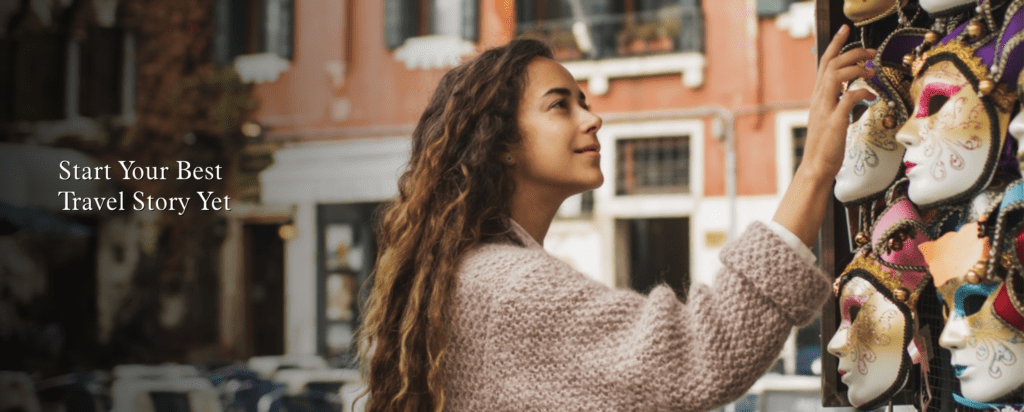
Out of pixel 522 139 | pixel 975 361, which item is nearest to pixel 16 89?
pixel 522 139

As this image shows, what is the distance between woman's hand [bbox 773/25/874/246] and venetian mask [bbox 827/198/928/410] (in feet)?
0.34

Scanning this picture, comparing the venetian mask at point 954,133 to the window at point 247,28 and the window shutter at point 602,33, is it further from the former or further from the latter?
the window at point 247,28

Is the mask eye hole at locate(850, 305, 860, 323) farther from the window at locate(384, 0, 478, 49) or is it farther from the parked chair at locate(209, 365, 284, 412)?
the window at locate(384, 0, 478, 49)

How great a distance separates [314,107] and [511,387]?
6057 millimetres

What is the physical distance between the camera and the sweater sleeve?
80 cm

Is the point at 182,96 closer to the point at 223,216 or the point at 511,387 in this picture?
the point at 223,216

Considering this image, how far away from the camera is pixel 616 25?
6.23m

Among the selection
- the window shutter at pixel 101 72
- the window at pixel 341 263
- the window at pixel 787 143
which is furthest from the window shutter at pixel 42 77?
the window at pixel 787 143

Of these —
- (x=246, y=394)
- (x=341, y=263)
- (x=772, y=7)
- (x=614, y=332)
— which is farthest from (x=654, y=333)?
→ (x=341, y=263)

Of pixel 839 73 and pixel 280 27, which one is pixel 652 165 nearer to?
pixel 280 27

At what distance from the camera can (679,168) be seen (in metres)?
6.08

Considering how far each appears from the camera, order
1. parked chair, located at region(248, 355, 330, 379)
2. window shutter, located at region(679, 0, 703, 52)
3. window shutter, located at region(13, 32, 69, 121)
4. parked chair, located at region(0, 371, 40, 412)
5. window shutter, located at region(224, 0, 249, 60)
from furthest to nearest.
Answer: window shutter, located at region(13, 32, 69, 121) < window shutter, located at region(224, 0, 249, 60) < window shutter, located at region(679, 0, 703, 52) < parked chair, located at region(248, 355, 330, 379) < parked chair, located at region(0, 371, 40, 412)

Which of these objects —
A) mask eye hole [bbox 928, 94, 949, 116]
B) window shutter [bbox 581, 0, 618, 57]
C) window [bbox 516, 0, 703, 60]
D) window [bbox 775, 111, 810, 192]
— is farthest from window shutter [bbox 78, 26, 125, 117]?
mask eye hole [bbox 928, 94, 949, 116]

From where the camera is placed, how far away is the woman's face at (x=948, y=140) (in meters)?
0.73
